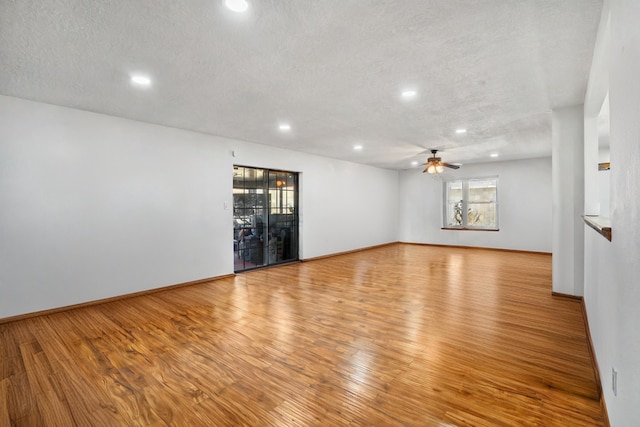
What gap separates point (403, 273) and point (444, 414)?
3.85 meters

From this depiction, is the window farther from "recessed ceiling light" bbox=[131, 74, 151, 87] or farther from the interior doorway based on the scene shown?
"recessed ceiling light" bbox=[131, 74, 151, 87]

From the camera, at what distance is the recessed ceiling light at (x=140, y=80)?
2869 mm

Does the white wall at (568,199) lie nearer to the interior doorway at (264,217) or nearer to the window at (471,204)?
the window at (471,204)

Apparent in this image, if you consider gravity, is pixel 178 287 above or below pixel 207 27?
below

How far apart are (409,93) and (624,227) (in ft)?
8.43

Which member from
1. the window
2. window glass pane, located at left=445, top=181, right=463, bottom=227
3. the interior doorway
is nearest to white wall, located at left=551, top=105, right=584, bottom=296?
the window

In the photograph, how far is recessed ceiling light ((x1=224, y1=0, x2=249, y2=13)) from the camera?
1822 millimetres

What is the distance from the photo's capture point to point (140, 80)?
2.96 m

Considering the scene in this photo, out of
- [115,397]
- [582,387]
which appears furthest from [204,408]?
[582,387]

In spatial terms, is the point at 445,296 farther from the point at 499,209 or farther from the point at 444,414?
the point at 499,209

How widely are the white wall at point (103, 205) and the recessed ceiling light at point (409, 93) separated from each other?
329cm

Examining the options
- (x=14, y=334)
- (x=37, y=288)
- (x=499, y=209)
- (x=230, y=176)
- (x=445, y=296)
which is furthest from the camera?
(x=499, y=209)

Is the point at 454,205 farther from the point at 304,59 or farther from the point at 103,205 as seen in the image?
the point at 103,205

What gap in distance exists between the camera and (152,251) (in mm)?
→ 4418
